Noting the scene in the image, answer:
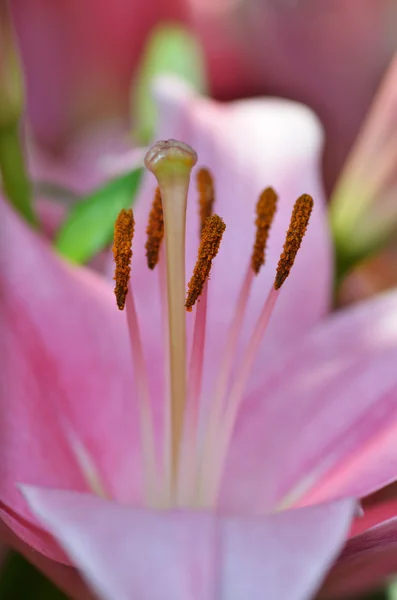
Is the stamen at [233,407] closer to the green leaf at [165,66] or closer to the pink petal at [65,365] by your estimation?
the pink petal at [65,365]

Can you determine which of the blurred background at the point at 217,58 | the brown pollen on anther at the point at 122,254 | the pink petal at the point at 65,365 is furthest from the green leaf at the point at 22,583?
the blurred background at the point at 217,58

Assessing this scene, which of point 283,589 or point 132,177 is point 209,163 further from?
point 283,589

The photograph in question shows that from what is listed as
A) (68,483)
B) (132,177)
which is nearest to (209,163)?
(132,177)

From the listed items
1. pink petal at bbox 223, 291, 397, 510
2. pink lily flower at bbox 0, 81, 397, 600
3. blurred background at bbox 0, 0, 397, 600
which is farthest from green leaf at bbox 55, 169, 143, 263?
blurred background at bbox 0, 0, 397, 600

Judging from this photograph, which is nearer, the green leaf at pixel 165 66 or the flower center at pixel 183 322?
the flower center at pixel 183 322

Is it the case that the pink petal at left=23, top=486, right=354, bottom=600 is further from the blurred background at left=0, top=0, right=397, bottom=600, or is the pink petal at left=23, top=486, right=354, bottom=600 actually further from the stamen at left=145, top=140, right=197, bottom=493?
the blurred background at left=0, top=0, right=397, bottom=600
